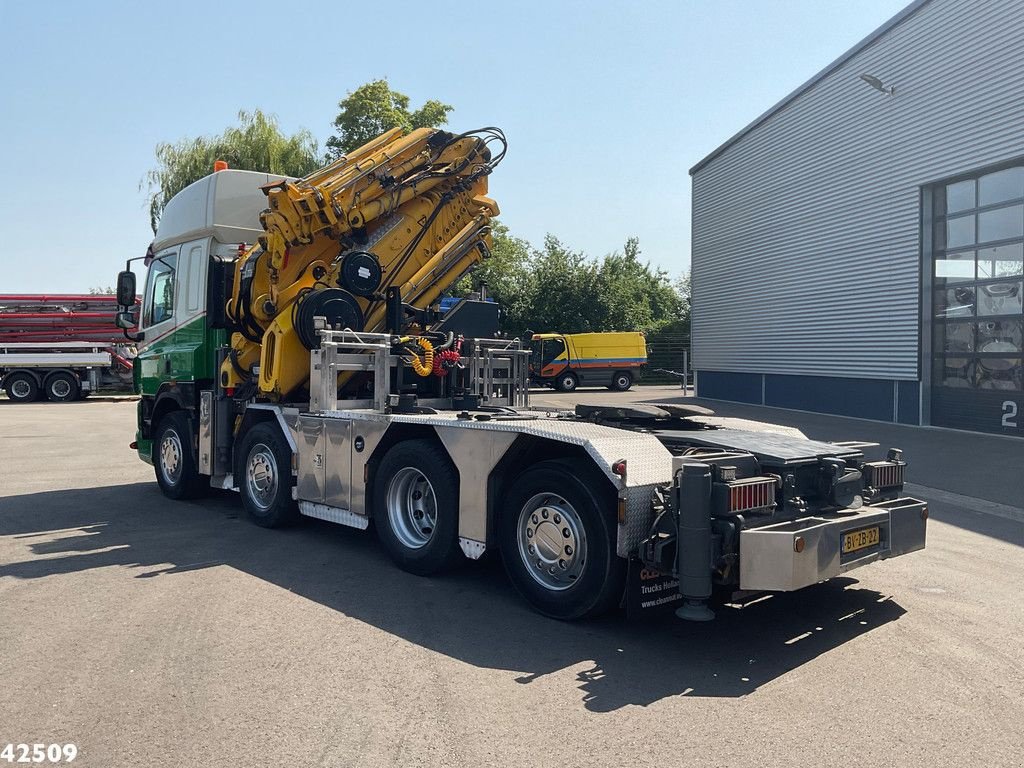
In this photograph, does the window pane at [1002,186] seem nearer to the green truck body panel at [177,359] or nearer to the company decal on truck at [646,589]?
the company decal on truck at [646,589]

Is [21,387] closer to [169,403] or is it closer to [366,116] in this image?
[366,116]

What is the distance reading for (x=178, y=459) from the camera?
9625mm

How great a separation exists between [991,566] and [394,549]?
4.84 metres

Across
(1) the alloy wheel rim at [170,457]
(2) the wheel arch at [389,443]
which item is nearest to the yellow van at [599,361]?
(1) the alloy wheel rim at [170,457]

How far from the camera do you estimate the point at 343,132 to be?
32.7 meters

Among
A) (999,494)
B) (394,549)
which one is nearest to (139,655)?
(394,549)

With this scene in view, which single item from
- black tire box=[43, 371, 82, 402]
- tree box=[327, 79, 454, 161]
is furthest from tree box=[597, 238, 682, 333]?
black tire box=[43, 371, 82, 402]

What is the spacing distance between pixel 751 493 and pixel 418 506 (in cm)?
291

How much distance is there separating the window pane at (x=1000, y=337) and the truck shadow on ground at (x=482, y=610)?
11.5m

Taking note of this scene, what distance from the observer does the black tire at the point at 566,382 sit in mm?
36219

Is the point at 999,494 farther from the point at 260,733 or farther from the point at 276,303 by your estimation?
the point at 260,733

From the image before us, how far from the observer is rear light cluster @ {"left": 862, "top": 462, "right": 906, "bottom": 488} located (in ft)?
18.0

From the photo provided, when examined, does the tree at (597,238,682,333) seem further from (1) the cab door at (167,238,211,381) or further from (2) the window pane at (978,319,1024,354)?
(1) the cab door at (167,238,211,381)

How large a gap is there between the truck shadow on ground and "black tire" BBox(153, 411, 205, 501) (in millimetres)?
1034
